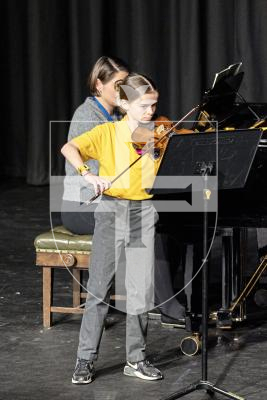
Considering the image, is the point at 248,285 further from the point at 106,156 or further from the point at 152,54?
the point at 152,54

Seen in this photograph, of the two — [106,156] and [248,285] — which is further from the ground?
[106,156]

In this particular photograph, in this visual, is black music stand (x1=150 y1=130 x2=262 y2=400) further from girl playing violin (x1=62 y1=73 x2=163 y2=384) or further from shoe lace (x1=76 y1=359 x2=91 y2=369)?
shoe lace (x1=76 y1=359 x2=91 y2=369)

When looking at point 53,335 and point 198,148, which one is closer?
point 198,148

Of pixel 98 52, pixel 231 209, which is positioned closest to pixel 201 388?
pixel 231 209

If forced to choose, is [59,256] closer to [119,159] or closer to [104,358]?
[104,358]

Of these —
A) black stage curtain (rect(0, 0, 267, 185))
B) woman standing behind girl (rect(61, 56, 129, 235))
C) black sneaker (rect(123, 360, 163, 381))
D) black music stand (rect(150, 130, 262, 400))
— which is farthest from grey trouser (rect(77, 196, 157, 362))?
black stage curtain (rect(0, 0, 267, 185))

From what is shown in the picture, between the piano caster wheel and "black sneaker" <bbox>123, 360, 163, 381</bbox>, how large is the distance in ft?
0.94

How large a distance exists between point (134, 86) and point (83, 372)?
A: 1105 mm

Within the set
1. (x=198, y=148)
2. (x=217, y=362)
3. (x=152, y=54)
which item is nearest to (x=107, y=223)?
(x=198, y=148)

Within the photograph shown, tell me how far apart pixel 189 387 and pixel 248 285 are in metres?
1.01

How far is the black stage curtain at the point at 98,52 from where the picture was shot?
24.5ft

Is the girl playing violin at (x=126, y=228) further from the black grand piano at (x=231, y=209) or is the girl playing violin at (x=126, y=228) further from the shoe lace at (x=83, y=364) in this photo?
the black grand piano at (x=231, y=209)

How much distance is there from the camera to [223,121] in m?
4.30

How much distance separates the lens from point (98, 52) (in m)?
7.95
